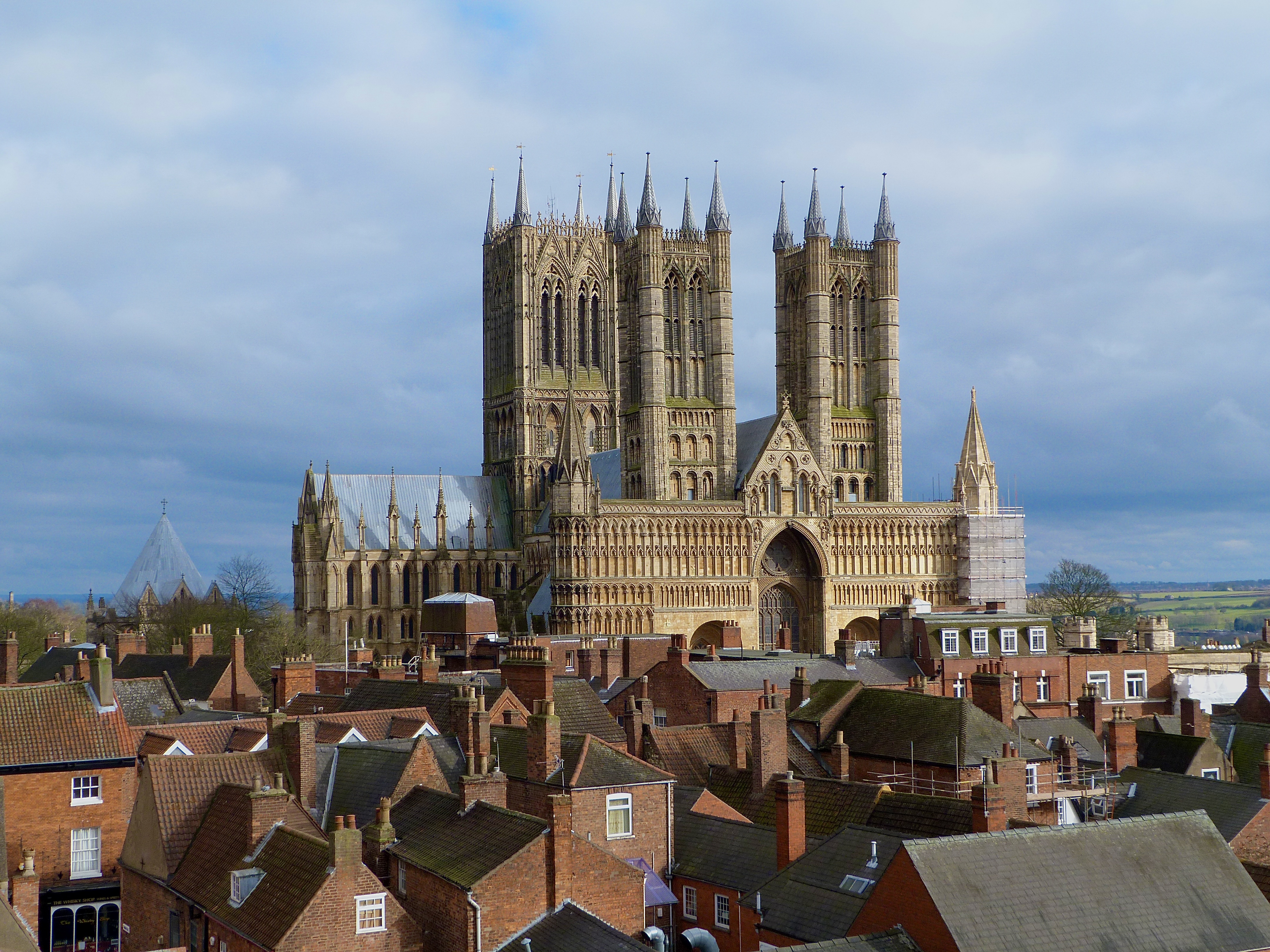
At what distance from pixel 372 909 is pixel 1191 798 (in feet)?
65.0

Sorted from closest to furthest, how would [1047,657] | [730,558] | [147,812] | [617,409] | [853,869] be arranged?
[853,869]
[147,812]
[1047,657]
[730,558]
[617,409]

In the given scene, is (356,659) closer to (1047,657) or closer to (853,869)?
(1047,657)

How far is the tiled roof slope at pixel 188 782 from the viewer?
3116 centimetres

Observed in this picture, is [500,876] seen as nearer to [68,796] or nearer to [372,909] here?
[372,909]

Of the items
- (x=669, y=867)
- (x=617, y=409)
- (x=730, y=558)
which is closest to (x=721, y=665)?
(x=669, y=867)

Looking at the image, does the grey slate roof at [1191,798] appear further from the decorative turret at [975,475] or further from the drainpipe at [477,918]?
the decorative turret at [975,475]

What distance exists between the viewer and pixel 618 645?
274 ft

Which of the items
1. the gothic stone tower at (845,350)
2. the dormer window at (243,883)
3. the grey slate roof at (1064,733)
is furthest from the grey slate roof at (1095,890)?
the gothic stone tower at (845,350)

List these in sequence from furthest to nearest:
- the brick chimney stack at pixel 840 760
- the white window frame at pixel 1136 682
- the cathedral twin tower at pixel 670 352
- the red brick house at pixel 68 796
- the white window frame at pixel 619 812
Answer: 1. the cathedral twin tower at pixel 670 352
2. the white window frame at pixel 1136 682
3. the brick chimney stack at pixel 840 760
4. the red brick house at pixel 68 796
5. the white window frame at pixel 619 812

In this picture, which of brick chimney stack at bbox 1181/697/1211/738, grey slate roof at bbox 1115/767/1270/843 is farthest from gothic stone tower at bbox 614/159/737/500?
grey slate roof at bbox 1115/767/1270/843

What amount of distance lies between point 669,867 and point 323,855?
9.20 metres

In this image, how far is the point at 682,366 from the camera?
114 metres

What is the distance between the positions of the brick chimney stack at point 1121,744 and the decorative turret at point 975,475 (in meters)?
73.9

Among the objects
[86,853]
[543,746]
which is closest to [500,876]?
[543,746]
